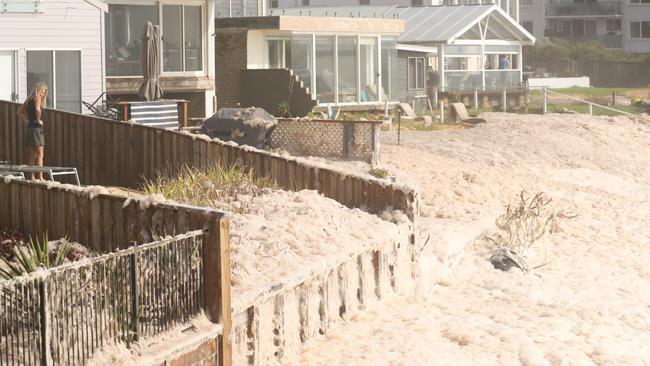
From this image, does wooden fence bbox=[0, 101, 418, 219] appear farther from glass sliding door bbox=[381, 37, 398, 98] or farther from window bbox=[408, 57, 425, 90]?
window bbox=[408, 57, 425, 90]

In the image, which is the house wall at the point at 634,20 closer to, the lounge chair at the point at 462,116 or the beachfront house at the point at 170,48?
the lounge chair at the point at 462,116

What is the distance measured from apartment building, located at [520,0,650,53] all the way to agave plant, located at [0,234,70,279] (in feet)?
257

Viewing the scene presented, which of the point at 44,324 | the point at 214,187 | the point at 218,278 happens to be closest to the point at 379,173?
the point at 214,187

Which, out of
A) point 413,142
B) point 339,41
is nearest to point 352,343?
point 413,142

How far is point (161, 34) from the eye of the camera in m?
30.4

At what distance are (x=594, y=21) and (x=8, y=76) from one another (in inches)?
2739

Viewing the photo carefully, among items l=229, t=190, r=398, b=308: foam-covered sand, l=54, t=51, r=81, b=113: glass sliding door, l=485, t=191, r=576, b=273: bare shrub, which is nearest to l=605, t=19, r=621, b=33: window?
l=54, t=51, r=81, b=113: glass sliding door

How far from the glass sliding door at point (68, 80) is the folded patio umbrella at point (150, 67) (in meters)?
1.65

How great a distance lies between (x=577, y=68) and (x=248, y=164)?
63.3m

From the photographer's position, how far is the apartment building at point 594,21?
3438 inches

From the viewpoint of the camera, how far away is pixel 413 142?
31.0 m

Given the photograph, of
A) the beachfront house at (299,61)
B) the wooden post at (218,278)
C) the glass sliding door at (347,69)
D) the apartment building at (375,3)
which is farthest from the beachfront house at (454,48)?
the wooden post at (218,278)

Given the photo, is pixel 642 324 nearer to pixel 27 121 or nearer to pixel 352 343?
pixel 352 343

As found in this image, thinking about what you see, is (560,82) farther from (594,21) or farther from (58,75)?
(58,75)
